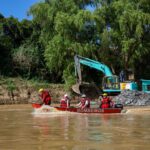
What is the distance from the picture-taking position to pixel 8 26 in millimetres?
50562

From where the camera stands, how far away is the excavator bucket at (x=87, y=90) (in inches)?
1559

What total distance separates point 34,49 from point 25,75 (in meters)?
3.01

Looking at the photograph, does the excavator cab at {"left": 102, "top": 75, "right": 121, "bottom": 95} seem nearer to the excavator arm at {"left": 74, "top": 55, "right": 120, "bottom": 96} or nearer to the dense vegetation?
the excavator arm at {"left": 74, "top": 55, "right": 120, "bottom": 96}

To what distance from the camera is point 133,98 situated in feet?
118

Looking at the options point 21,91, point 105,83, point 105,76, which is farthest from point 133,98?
point 21,91

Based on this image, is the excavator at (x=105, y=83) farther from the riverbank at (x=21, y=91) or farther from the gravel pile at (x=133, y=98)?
the riverbank at (x=21, y=91)

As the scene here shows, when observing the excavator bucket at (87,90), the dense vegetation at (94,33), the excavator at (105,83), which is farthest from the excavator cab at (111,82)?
the dense vegetation at (94,33)

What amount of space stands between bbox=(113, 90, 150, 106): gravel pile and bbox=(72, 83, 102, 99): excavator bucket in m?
4.35

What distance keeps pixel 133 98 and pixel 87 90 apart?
641cm

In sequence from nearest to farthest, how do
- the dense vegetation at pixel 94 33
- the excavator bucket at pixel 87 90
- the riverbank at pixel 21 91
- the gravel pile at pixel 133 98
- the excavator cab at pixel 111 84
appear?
the gravel pile at pixel 133 98 < the excavator bucket at pixel 87 90 < the excavator cab at pixel 111 84 < the riverbank at pixel 21 91 < the dense vegetation at pixel 94 33

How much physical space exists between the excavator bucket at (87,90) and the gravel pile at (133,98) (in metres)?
4.35

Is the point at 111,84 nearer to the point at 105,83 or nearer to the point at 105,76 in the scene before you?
the point at 105,83

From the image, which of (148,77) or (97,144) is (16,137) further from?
(148,77)

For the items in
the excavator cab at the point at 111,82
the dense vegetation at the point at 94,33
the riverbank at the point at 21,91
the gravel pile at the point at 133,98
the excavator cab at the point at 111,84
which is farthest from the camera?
the dense vegetation at the point at 94,33
